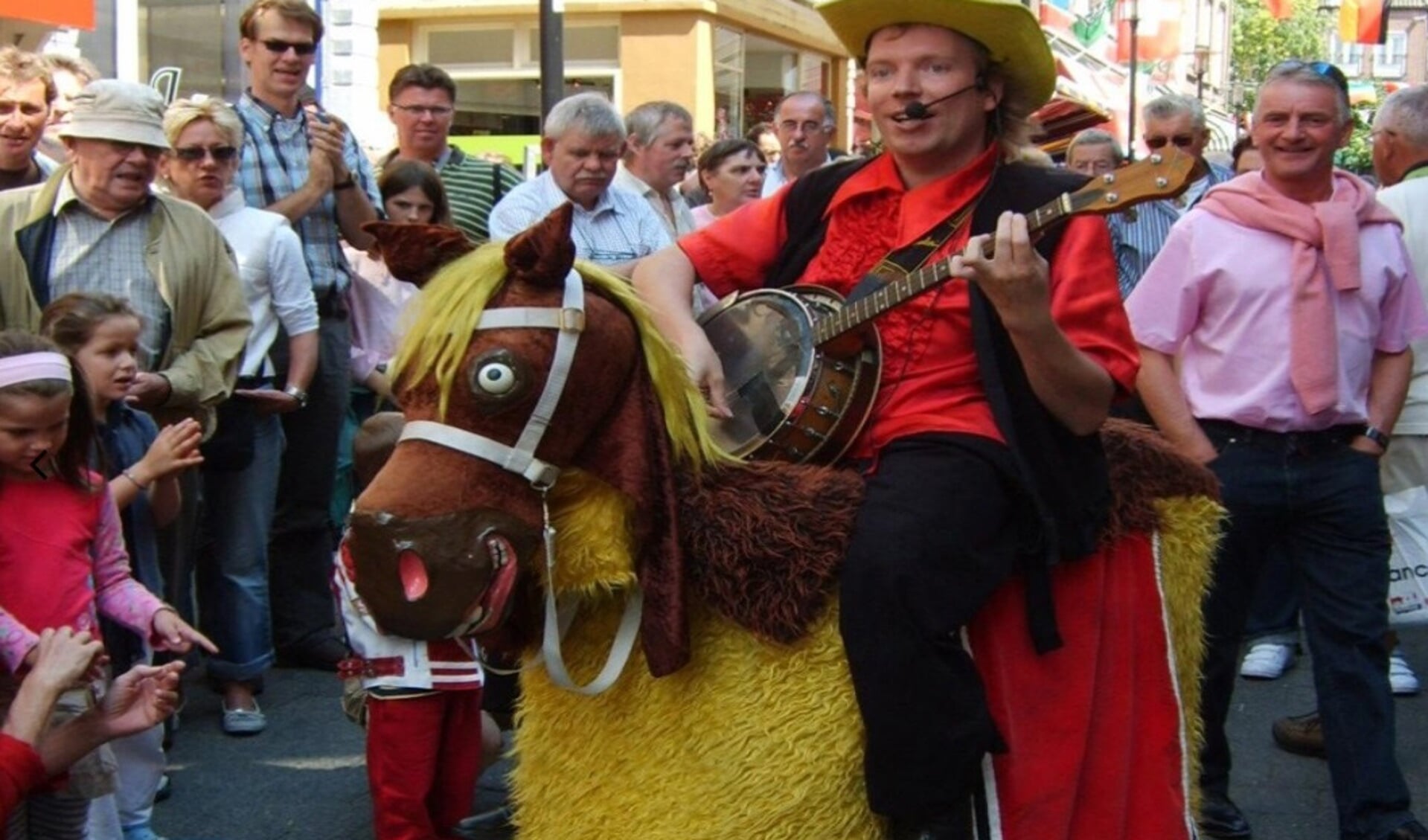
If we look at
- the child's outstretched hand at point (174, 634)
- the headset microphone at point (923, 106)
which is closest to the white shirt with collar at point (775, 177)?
the child's outstretched hand at point (174, 634)

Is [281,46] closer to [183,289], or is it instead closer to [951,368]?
[183,289]

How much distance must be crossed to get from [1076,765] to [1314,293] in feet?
6.66

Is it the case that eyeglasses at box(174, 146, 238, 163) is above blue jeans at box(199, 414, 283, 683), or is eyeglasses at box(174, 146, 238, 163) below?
above

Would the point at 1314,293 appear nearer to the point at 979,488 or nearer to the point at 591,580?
the point at 979,488

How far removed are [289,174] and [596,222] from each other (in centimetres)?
119

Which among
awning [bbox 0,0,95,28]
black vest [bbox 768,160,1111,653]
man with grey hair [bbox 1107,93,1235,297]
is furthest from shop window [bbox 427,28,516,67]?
black vest [bbox 768,160,1111,653]

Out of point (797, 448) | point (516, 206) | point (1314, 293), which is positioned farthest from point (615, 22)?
point (797, 448)

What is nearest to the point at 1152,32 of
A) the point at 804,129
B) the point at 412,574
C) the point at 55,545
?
the point at 804,129

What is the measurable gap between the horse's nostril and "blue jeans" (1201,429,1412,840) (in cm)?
266

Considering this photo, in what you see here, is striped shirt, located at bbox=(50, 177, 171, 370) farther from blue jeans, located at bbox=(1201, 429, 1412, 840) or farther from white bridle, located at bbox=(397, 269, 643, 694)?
blue jeans, located at bbox=(1201, 429, 1412, 840)

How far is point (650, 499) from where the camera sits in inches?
109

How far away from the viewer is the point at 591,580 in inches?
107

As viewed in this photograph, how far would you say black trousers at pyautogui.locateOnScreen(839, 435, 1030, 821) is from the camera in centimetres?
272

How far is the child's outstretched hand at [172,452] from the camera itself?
4.43m
